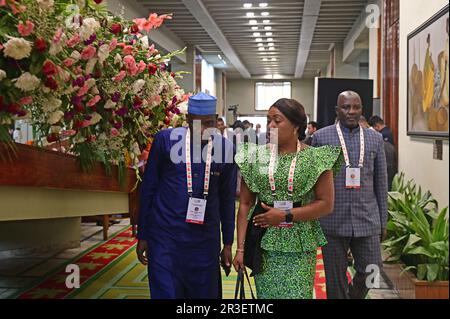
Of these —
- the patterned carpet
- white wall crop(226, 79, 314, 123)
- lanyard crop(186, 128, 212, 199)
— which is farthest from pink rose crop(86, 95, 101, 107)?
white wall crop(226, 79, 314, 123)

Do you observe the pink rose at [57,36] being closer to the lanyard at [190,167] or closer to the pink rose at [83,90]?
the pink rose at [83,90]

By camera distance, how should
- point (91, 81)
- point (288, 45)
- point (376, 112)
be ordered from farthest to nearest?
point (288, 45), point (376, 112), point (91, 81)

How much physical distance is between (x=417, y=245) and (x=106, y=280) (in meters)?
2.62

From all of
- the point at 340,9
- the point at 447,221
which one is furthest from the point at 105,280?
the point at 340,9

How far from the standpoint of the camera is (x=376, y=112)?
8.61 metres

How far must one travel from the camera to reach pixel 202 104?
2629 mm

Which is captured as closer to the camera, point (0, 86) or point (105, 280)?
point (0, 86)

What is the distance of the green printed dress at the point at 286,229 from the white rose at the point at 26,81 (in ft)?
2.90

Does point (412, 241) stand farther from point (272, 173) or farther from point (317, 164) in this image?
point (272, 173)

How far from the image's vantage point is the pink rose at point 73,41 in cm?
257

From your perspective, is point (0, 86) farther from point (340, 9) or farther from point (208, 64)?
point (208, 64)

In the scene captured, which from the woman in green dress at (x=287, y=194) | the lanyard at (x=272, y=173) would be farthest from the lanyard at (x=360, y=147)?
the lanyard at (x=272, y=173)

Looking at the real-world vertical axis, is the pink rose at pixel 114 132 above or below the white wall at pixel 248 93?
below

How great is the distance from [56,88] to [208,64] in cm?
1900
